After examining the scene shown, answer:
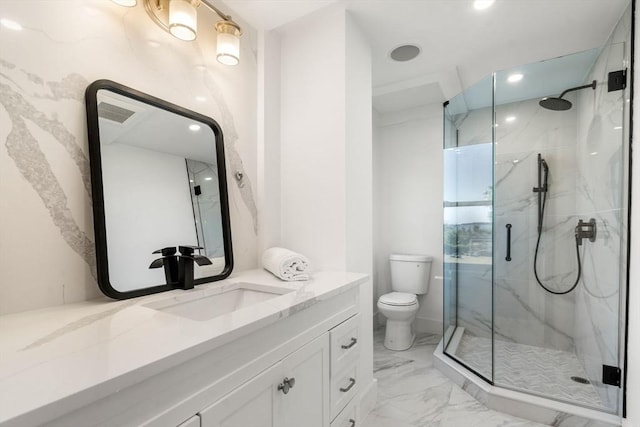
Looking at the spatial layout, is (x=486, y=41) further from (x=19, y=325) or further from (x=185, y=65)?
(x=19, y=325)

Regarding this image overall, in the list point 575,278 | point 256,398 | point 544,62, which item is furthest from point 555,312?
point 256,398

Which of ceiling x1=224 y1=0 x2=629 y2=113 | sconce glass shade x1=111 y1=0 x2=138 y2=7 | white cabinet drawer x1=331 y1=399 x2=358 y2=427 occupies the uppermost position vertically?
ceiling x1=224 y1=0 x2=629 y2=113

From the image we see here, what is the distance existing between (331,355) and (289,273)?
41 cm

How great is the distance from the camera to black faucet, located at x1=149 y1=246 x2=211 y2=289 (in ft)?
4.20

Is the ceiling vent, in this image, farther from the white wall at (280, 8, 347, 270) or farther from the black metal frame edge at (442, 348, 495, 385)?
the black metal frame edge at (442, 348, 495, 385)

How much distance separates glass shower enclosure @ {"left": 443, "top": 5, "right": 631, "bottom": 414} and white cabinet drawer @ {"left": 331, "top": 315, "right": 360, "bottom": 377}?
3.80 ft

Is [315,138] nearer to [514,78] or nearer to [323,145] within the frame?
[323,145]

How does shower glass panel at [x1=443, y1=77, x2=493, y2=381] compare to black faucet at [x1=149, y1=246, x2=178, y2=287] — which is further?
shower glass panel at [x1=443, y1=77, x2=493, y2=381]

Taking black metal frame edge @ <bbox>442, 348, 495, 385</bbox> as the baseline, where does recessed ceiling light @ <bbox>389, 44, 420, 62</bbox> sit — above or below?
above

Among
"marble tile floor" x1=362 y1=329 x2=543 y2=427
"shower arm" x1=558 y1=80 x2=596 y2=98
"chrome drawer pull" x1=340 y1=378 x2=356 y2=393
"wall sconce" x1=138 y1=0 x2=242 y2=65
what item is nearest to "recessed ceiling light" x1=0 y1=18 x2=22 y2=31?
"wall sconce" x1=138 y1=0 x2=242 y2=65

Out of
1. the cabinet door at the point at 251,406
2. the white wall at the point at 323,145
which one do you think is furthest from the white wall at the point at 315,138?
the cabinet door at the point at 251,406

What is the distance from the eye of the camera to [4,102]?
3.03ft

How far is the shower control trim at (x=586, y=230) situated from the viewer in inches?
79.6

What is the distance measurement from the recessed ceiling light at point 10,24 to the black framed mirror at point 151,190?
22 cm
